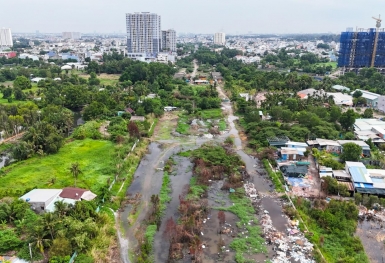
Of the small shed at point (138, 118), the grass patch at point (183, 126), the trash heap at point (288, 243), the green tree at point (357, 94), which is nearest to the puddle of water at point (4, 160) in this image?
the small shed at point (138, 118)

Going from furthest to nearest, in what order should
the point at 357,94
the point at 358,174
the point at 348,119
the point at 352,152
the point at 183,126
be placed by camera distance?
the point at 357,94 → the point at 183,126 → the point at 348,119 → the point at 352,152 → the point at 358,174

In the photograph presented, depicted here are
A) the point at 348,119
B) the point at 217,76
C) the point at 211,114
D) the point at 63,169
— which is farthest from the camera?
the point at 217,76

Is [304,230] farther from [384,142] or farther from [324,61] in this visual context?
[324,61]

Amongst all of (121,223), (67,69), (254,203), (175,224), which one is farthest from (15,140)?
(67,69)

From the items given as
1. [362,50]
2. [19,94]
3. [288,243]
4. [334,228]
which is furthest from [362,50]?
[19,94]

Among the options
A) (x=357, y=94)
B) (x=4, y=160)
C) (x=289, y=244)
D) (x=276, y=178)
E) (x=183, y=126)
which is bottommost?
(x=4, y=160)

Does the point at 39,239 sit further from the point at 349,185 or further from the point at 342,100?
the point at 342,100

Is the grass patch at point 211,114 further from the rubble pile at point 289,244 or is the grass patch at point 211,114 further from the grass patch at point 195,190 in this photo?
the rubble pile at point 289,244
